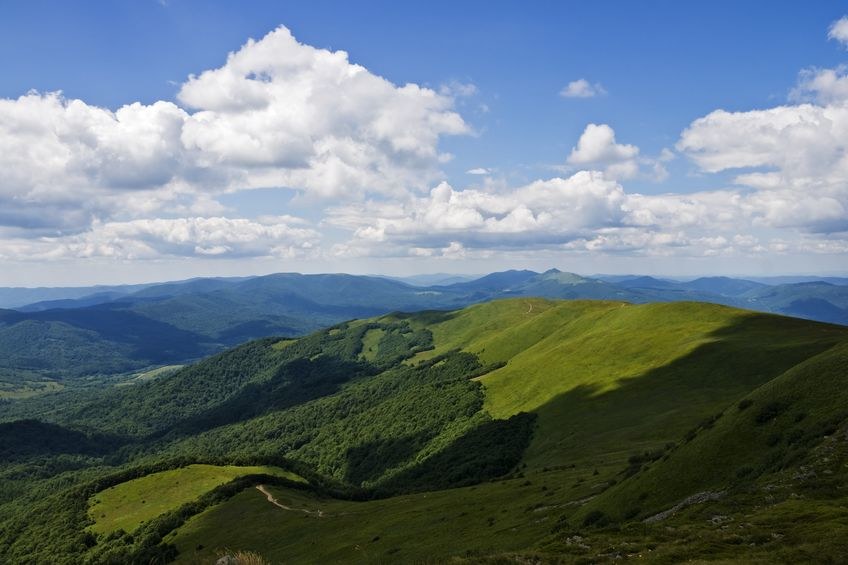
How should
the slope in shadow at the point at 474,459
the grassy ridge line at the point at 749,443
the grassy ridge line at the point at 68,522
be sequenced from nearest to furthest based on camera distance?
the grassy ridge line at the point at 749,443 → the slope in shadow at the point at 474,459 → the grassy ridge line at the point at 68,522

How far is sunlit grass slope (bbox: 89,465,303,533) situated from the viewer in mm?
125812

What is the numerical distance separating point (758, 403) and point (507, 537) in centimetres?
2410

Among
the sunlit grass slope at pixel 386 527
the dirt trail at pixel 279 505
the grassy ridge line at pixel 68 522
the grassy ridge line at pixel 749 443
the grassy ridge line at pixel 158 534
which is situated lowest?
the grassy ridge line at pixel 68 522

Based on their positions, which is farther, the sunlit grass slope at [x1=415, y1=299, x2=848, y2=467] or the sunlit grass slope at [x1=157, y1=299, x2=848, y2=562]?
the sunlit grass slope at [x1=415, y1=299, x2=848, y2=467]

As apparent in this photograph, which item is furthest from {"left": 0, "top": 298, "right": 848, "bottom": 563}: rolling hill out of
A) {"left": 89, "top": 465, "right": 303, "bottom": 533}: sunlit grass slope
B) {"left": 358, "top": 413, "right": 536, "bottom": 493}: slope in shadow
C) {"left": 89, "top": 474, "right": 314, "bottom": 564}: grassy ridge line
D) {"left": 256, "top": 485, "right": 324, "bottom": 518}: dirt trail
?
{"left": 89, "top": 465, "right": 303, "bottom": 533}: sunlit grass slope

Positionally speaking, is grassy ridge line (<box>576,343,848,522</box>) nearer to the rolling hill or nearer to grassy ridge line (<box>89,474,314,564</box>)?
the rolling hill

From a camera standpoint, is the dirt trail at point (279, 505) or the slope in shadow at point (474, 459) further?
the slope in shadow at point (474, 459)

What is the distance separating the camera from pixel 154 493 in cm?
13962

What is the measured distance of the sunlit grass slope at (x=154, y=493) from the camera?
125812mm

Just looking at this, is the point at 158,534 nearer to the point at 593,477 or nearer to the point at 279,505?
the point at 279,505

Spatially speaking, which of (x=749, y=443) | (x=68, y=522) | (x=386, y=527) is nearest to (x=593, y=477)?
(x=749, y=443)

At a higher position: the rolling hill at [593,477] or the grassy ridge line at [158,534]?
the rolling hill at [593,477]

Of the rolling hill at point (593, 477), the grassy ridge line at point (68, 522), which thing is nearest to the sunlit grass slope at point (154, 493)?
the rolling hill at point (593, 477)

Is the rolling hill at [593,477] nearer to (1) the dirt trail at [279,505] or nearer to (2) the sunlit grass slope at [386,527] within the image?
(2) the sunlit grass slope at [386,527]
